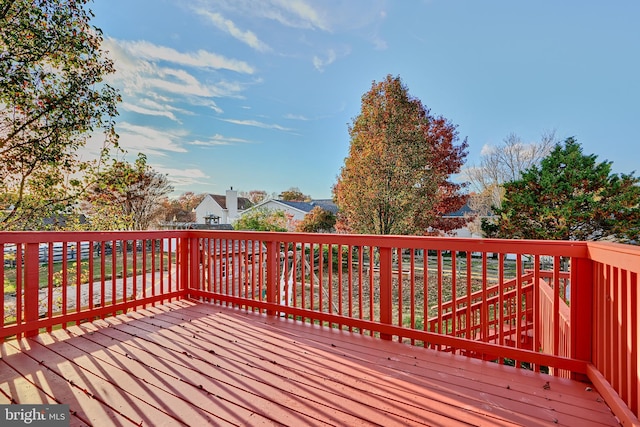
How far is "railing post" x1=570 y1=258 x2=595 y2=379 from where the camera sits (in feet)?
6.23

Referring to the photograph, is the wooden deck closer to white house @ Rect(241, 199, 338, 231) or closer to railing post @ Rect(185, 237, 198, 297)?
railing post @ Rect(185, 237, 198, 297)

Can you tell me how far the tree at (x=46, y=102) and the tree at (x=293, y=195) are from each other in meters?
20.0

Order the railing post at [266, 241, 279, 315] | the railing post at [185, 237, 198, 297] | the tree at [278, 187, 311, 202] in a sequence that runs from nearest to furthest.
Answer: the railing post at [266, 241, 279, 315] < the railing post at [185, 237, 198, 297] < the tree at [278, 187, 311, 202]

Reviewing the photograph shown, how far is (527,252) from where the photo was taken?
203cm

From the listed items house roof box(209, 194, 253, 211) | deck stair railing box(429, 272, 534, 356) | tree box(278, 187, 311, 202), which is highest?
tree box(278, 187, 311, 202)

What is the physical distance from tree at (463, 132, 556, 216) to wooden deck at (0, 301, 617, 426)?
43.3 feet

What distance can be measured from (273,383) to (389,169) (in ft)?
26.8

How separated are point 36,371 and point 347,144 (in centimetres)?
1021

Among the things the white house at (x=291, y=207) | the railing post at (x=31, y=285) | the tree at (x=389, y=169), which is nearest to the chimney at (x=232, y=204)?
the white house at (x=291, y=207)

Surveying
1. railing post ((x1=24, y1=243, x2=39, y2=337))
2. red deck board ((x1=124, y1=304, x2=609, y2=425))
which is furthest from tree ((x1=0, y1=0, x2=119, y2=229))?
red deck board ((x1=124, y1=304, x2=609, y2=425))

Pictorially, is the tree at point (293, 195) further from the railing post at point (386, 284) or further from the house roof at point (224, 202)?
the railing post at point (386, 284)

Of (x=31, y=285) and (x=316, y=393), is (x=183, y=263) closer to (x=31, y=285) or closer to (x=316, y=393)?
(x=31, y=285)

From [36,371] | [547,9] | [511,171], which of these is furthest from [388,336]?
[511,171]

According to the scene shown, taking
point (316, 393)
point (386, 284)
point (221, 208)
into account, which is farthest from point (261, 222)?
point (221, 208)
